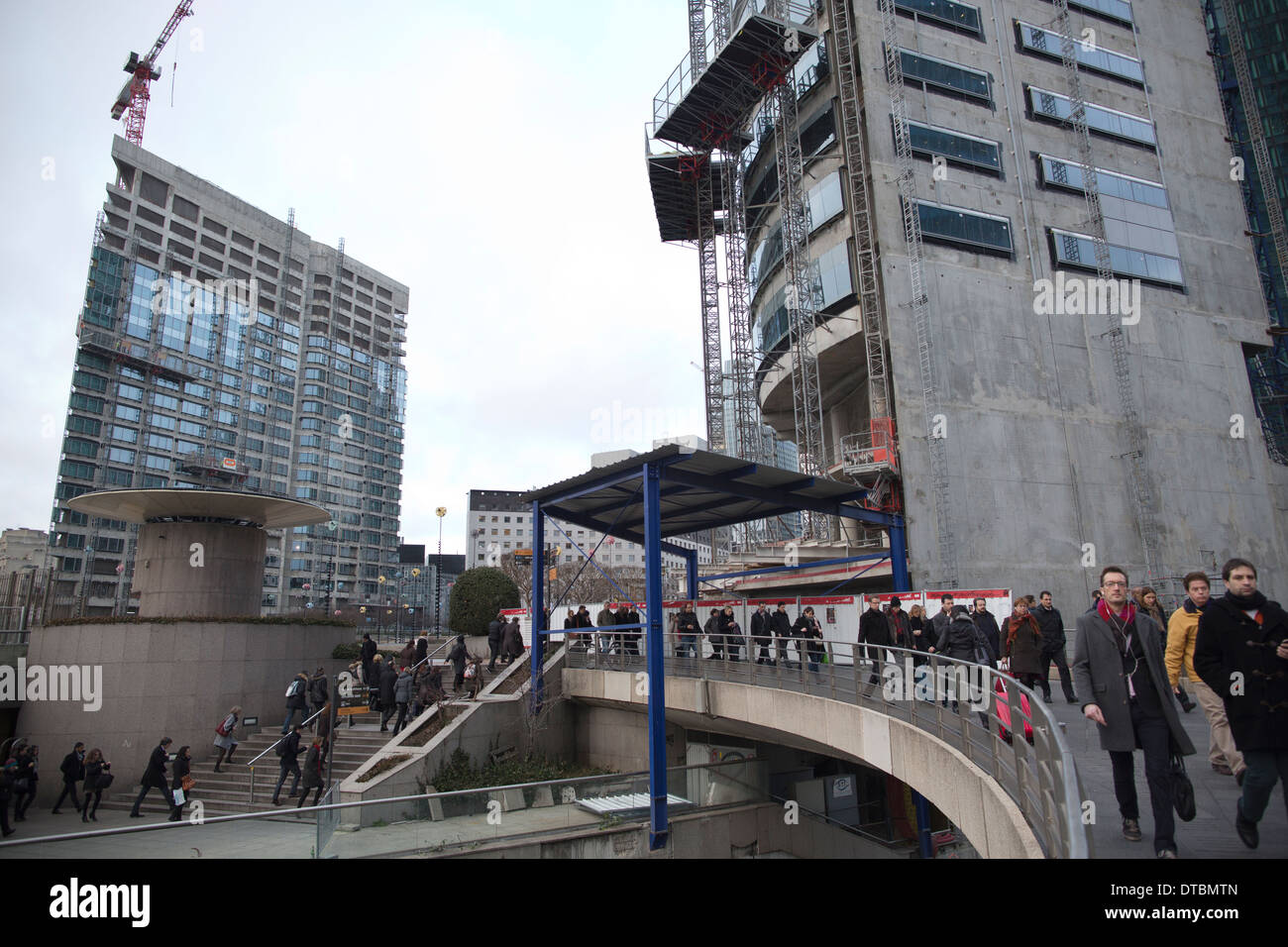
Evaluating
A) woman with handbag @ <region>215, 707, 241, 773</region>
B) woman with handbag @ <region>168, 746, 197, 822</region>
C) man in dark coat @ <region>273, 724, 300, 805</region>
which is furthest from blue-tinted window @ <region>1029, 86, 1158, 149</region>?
woman with handbag @ <region>168, 746, 197, 822</region>

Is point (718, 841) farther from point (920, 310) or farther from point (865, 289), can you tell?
point (865, 289)

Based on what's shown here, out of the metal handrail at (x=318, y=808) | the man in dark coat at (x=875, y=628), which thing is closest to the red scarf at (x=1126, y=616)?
the man in dark coat at (x=875, y=628)

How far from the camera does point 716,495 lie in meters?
21.0

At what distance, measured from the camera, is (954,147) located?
31.6m

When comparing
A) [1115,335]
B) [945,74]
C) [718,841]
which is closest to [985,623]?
[718,841]

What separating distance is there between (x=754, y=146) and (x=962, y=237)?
509 inches

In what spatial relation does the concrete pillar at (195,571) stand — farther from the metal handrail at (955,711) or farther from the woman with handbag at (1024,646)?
the woman with handbag at (1024,646)

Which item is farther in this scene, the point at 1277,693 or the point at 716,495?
the point at 716,495

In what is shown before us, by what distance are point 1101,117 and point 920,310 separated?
52.1ft

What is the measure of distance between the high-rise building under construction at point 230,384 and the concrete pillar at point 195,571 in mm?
47902

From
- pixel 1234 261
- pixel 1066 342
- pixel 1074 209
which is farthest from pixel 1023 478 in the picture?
pixel 1234 261

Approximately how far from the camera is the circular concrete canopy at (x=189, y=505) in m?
22.7

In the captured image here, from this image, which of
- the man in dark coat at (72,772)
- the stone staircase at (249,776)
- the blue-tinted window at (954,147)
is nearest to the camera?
the man in dark coat at (72,772)
